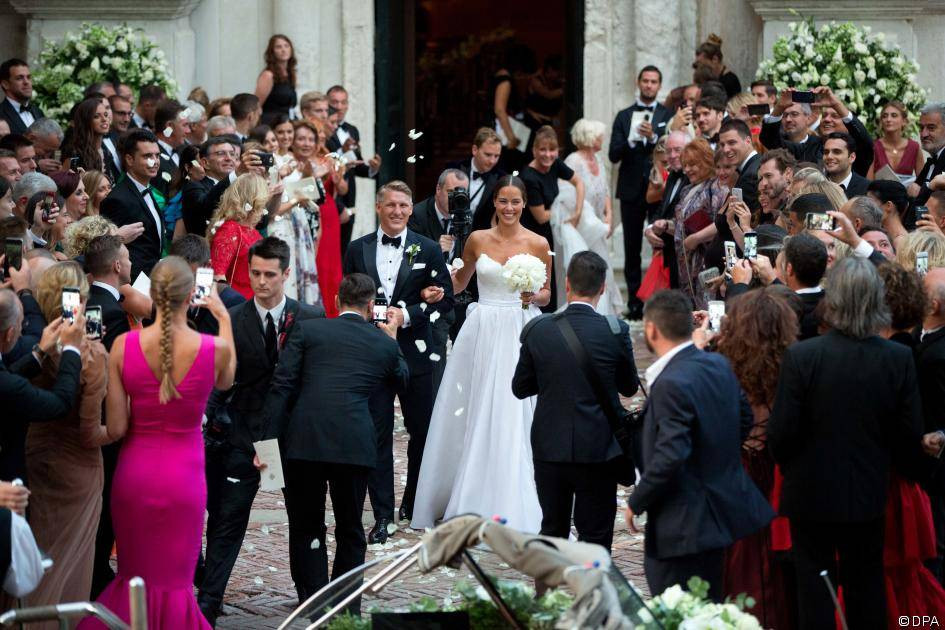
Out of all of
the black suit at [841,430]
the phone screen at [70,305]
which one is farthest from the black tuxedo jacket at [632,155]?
the phone screen at [70,305]

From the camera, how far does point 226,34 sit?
16312mm

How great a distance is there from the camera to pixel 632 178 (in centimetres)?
1509

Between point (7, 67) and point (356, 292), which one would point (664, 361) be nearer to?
point (356, 292)

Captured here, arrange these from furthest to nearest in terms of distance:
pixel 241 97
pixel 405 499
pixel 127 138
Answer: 1. pixel 241 97
2. pixel 127 138
3. pixel 405 499

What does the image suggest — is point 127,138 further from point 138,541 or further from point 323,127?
point 138,541

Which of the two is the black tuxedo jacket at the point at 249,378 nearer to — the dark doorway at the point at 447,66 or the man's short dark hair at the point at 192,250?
the man's short dark hair at the point at 192,250

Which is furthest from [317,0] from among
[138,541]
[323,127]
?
[138,541]

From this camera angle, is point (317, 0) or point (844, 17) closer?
point (844, 17)

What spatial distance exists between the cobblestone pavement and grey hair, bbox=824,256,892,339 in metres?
1.92

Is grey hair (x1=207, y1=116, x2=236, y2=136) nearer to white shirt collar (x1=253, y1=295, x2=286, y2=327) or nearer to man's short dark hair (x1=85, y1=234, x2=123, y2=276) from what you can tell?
white shirt collar (x1=253, y1=295, x2=286, y2=327)

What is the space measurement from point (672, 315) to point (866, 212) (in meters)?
2.40

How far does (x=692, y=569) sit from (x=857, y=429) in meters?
0.91

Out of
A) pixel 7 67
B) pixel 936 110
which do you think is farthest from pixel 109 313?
pixel 936 110

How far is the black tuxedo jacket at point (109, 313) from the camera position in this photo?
23.4 ft
